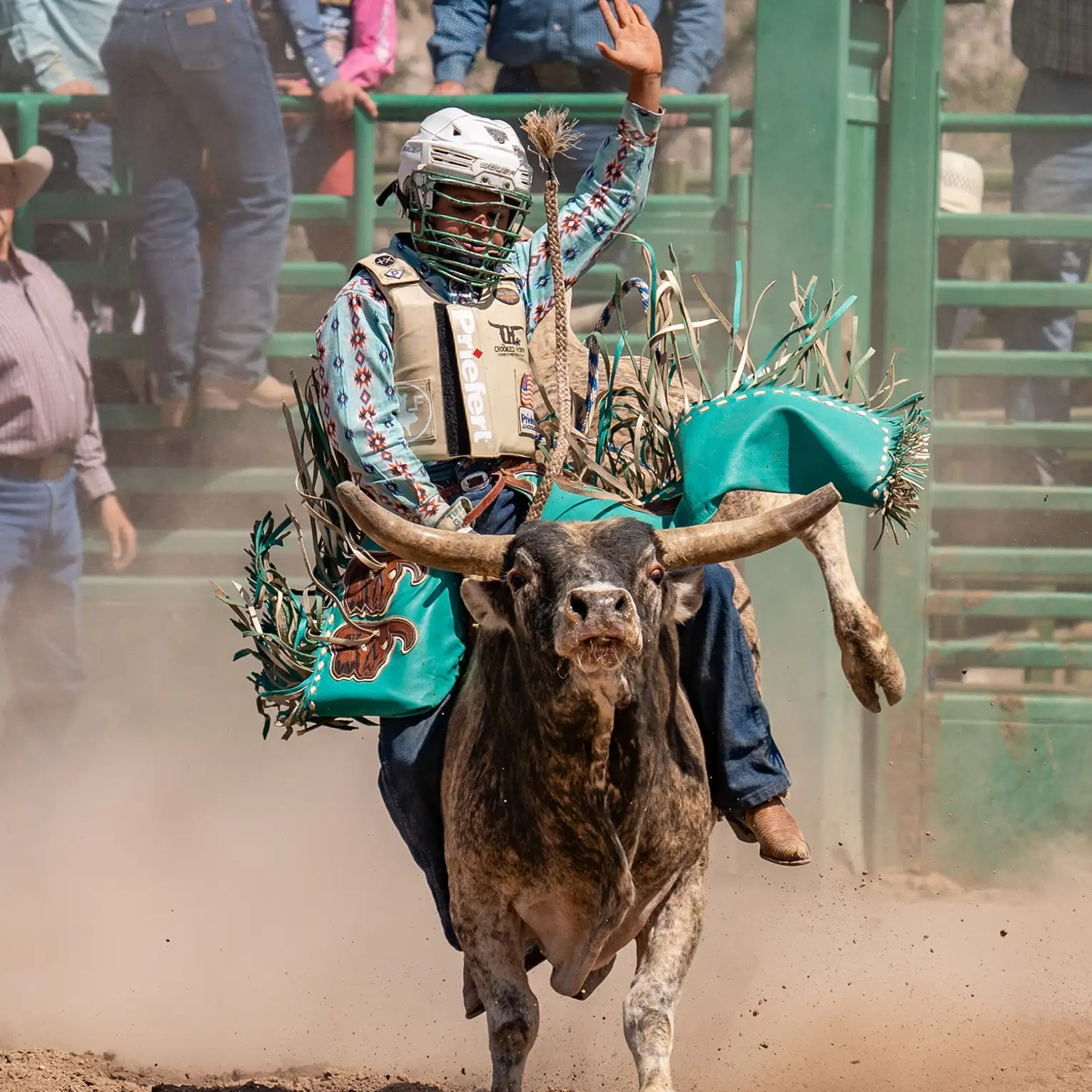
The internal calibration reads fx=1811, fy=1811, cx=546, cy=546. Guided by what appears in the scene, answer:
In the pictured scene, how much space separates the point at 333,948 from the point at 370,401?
10.8 feet

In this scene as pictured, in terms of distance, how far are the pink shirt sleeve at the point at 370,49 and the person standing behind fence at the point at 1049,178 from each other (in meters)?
2.72

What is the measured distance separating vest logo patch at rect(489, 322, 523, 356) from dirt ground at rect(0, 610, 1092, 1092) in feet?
7.43

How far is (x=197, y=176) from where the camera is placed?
25.3 ft

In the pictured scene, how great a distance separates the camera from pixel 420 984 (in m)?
6.56

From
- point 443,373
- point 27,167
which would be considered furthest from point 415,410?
point 27,167

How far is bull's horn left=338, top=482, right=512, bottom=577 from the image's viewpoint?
3705 mm

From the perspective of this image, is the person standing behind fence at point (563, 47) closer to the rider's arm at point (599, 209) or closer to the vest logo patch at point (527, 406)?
the rider's arm at point (599, 209)

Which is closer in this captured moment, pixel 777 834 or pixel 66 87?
pixel 777 834

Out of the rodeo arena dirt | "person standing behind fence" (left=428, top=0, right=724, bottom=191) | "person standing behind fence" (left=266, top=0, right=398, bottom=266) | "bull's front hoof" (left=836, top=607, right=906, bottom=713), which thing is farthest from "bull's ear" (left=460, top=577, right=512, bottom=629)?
"person standing behind fence" (left=266, top=0, right=398, bottom=266)

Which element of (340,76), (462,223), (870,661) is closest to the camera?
(462,223)

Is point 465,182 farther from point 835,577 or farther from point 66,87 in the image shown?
point 66,87

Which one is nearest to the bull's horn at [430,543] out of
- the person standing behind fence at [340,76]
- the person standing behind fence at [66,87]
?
the person standing behind fence at [340,76]

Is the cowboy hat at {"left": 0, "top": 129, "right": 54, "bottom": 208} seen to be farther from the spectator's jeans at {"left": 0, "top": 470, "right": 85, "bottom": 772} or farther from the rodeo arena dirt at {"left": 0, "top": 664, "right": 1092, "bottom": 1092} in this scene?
the rodeo arena dirt at {"left": 0, "top": 664, "right": 1092, "bottom": 1092}

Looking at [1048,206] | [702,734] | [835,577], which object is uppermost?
[1048,206]
